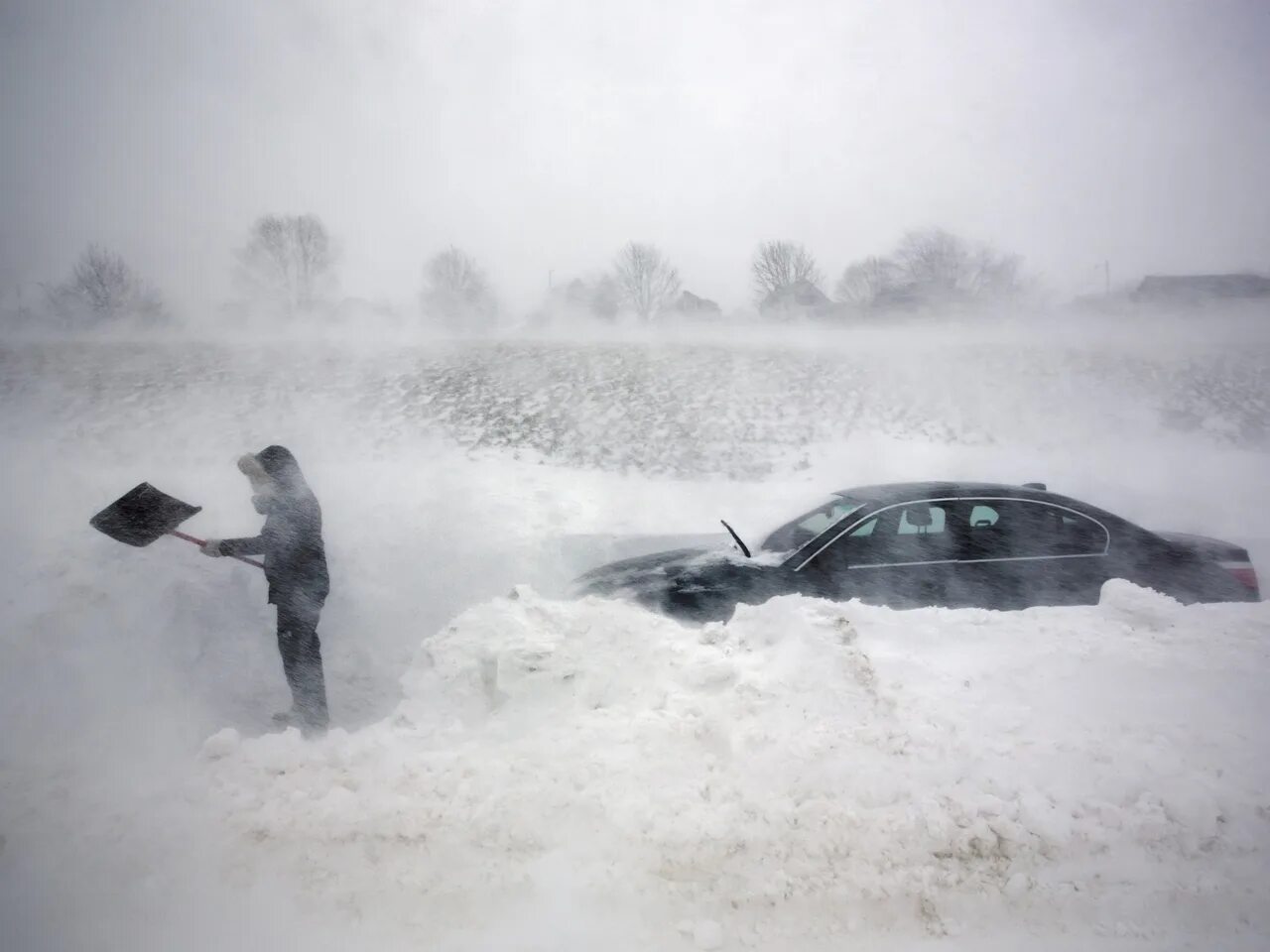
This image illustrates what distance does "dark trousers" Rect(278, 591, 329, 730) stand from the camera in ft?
12.1

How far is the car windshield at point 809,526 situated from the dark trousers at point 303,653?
3089 millimetres

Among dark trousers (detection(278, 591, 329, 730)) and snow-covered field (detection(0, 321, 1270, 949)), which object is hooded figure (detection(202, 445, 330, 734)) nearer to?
dark trousers (detection(278, 591, 329, 730))

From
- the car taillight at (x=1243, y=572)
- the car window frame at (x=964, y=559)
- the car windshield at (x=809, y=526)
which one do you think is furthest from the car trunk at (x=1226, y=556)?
the car windshield at (x=809, y=526)

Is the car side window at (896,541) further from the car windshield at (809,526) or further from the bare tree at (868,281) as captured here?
the bare tree at (868,281)

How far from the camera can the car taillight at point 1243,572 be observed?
4184 mm

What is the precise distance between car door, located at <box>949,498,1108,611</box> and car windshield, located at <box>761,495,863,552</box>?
74 cm

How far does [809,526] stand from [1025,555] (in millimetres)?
1437

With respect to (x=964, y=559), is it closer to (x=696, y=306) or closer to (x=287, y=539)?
(x=287, y=539)

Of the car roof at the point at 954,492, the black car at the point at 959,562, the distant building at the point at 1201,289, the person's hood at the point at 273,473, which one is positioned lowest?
the black car at the point at 959,562

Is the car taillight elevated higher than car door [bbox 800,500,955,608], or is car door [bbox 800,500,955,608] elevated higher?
car door [bbox 800,500,955,608]

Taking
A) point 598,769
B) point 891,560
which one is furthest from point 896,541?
point 598,769

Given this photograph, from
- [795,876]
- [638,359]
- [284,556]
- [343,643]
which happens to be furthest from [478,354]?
[795,876]

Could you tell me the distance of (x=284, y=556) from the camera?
3.67 m

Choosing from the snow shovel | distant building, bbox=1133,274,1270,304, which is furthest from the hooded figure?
distant building, bbox=1133,274,1270,304
